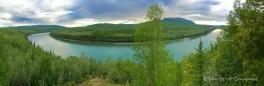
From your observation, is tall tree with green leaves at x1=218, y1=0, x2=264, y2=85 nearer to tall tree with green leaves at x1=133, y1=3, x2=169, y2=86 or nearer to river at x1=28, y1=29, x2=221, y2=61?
tall tree with green leaves at x1=133, y1=3, x2=169, y2=86

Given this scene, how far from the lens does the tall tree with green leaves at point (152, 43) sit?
12352mm

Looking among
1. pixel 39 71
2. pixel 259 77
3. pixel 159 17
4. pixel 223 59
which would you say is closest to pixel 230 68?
pixel 223 59

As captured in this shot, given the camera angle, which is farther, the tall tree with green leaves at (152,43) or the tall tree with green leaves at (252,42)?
the tall tree with green leaves at (152,43)

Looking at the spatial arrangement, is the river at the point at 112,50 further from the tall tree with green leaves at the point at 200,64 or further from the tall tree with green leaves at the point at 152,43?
the tall tree with green leaves at the point at 152,43

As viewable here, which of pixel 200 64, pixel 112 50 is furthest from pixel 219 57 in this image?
pixel 112 50

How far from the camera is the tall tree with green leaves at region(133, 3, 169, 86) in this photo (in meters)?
12.4

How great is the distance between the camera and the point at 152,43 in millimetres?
12492

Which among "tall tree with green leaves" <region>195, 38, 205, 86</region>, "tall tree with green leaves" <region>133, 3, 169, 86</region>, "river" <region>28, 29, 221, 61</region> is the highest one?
"tall tree with green leaves" <region>133, 3, 169, 86</region>

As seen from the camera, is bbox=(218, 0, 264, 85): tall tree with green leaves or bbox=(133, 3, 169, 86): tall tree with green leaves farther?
bbox=(133, 3, 169, 86): tall tree with green leaves

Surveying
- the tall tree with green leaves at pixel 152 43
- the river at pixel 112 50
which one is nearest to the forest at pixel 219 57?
the tall tree with green leaves at pixel 152 43

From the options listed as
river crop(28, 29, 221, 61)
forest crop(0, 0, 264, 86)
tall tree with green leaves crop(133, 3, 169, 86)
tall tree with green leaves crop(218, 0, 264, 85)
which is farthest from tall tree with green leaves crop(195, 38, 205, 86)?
river crop(28, 29, 221, 61)

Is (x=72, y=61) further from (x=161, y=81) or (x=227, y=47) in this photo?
(x=227, y=47)

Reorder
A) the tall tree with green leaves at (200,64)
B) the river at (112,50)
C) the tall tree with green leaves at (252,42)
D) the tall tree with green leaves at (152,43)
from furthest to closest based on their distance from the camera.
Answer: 1. the river at (112,50)
2. the tall tree with green leaves at (200,64)
3. the tall tree with green leaves at (152,43)
4. the tall tree with green leaves at (252,42)

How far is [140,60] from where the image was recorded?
12.9 m
